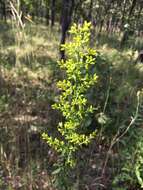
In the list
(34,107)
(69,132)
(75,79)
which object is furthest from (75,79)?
(34,107)

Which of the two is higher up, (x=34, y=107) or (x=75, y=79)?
(x=75, y=79)

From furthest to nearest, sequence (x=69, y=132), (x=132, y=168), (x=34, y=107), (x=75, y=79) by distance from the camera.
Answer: (x=34, y=107) < (x=132, y=168) < (x=69, y=132) < (x=75, y=79)

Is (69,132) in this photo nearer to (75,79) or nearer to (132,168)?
(75,79)

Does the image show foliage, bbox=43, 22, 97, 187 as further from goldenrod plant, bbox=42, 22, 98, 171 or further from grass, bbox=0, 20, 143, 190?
grass, bbox=0, 20, 143, 190

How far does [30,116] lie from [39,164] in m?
1.06

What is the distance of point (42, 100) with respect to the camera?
434cm

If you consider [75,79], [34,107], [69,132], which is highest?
[75,79]

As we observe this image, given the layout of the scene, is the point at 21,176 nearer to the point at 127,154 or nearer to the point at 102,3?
the point at 127,154

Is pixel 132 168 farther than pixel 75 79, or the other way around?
pixel 132 168

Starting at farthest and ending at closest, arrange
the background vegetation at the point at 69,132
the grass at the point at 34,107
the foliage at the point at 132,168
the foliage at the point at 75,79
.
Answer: the grass at the point at 34,107 → the foliage at the point at 132,168 → the background vegetation at the point at 69,132 → the foliage at the point at 75,79

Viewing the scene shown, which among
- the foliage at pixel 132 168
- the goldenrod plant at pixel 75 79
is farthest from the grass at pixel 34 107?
the goldenrod plant at pixel 75 79

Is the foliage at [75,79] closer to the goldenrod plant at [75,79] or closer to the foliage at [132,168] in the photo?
the goldenrod plant at [75,79]

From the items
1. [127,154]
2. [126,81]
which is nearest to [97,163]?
[127,154]

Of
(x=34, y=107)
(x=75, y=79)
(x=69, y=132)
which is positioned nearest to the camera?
(x=75, y=79)
